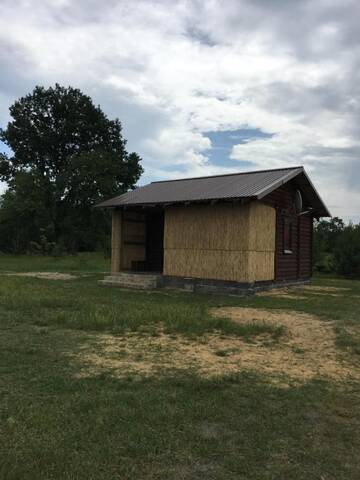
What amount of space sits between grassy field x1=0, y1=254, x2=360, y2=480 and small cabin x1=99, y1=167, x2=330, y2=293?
586 centimetres

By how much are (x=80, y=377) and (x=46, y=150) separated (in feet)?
120

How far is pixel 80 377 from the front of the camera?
4922 mm

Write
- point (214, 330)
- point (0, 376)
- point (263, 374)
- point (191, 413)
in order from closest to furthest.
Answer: point (191, 413) < point (0, 376) < point (263, 374) < point (214, 330)

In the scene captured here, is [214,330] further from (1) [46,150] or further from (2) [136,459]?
(1) [46,150]

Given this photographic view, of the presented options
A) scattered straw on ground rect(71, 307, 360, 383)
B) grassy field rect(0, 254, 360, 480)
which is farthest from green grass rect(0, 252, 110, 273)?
scattered straw on ground rect(71, 307, 360, 383)

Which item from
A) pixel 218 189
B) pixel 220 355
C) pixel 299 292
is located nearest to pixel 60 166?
pixel 218 189

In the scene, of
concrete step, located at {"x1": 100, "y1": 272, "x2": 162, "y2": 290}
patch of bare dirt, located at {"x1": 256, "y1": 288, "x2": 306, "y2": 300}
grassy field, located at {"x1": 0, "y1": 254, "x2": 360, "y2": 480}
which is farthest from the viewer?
concrete step, located at {"x1": 100, "y1": 272, "x2": 162, "y2": 290}

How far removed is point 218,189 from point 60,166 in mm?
27279

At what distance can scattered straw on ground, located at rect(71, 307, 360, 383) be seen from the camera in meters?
5.34

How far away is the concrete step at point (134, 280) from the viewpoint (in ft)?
50.9

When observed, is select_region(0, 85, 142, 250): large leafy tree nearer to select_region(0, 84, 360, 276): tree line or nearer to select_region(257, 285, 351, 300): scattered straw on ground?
select_region(0, 84, 360, 276): tree line

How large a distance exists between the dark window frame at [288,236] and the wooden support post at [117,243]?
6346 mm

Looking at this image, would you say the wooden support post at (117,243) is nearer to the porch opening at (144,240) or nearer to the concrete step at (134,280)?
the porch opening at (144,240)

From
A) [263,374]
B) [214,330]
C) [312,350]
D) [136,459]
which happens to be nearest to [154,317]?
[214,330]
